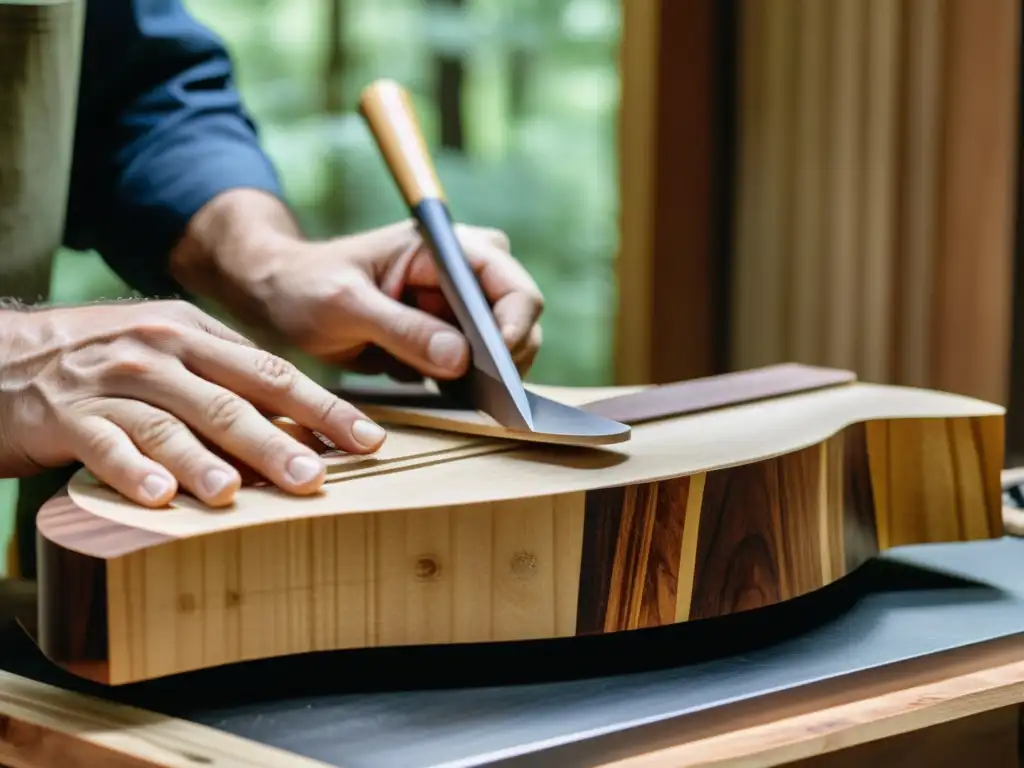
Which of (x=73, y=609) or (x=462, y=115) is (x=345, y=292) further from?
(x=462, y=115)

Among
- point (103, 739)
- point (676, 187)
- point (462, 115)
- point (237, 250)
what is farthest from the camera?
point (462, 115)

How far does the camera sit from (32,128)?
0.95 metres

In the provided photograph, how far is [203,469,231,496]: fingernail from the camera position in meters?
0.54

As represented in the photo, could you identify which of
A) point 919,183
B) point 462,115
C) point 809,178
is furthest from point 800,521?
point 462,115

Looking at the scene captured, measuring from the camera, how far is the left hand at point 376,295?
837mm

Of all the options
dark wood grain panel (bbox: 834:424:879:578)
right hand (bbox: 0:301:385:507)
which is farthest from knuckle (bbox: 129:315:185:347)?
dark wood grain panel (bbox: 834:424:879:578)

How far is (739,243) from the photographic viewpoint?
6.56 ft

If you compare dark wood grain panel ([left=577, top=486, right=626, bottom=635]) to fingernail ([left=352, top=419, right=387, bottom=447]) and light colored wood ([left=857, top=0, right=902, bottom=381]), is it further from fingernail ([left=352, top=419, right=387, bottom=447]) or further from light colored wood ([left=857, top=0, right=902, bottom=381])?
light colored wood ([left=857, top=0, right=902, bottom=381])

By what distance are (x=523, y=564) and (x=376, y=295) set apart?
317mm

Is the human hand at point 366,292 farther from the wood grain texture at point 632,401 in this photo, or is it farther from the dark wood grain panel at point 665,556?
the dark wood grain panel at point 665,556

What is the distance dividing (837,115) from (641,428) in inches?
47.4

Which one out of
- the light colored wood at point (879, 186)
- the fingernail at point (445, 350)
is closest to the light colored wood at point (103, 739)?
the fingernail at point (445, 350)

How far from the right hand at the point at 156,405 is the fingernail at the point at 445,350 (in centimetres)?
16

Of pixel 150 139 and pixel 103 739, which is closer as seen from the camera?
pixel 103 739
